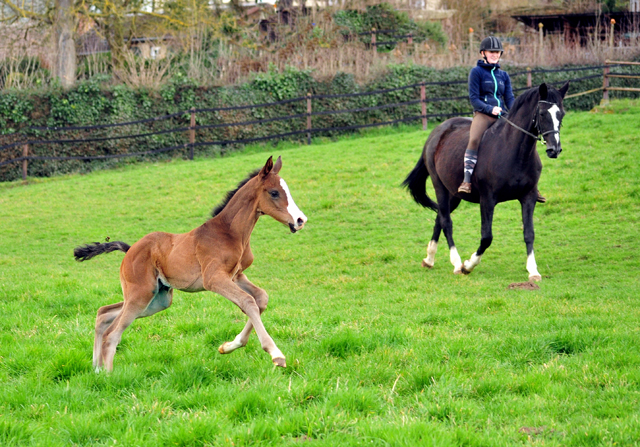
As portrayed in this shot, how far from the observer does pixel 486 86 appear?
9.77 metres

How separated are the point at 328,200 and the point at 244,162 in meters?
5.81

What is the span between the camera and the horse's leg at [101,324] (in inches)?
205

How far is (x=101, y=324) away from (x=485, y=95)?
23.0 feet

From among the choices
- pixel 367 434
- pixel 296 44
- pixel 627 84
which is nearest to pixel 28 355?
pixel 367 434

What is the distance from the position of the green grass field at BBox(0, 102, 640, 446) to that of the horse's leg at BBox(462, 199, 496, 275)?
13.0 inches

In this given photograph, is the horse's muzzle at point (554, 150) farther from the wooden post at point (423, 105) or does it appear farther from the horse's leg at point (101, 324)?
the wooden post at point (423, 105)

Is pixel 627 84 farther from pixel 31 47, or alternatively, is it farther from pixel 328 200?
pixel 31 47

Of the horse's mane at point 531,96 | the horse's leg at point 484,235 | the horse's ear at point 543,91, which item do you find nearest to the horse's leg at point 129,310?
the horse's leg at point 484,235

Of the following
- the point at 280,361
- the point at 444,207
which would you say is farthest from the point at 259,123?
the point at 280,361

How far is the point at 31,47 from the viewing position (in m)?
27.1

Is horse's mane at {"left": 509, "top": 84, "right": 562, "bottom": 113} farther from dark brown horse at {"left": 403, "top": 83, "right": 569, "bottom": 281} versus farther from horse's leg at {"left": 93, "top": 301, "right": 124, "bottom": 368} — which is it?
horse's leg at {"left": 93, "top": 301, "right": 124, "bottom": 368}

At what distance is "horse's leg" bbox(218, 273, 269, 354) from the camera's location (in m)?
5.26

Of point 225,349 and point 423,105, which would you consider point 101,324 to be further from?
point 423,105

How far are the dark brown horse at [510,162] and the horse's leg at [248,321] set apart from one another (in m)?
5.09
